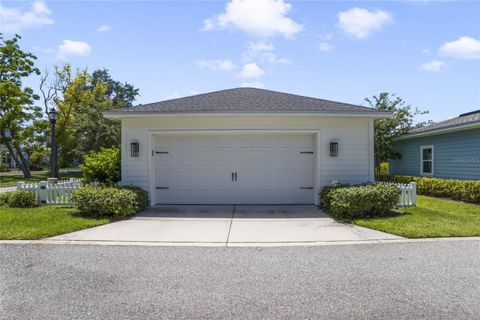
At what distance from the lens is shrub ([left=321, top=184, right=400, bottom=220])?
292 inches

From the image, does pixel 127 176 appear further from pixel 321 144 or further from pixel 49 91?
pixel 49 91

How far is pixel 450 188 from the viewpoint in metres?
11.2

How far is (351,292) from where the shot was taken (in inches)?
139

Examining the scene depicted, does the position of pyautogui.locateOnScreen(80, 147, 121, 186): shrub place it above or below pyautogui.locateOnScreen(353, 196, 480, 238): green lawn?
above

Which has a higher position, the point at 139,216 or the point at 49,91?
the point at 49,91

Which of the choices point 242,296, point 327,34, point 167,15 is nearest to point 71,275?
point 242,296

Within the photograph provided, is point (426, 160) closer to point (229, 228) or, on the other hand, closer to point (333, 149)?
point (333, 149)

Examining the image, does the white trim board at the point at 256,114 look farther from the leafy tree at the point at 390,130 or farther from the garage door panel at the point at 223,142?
the leafy tree at the point at 390,130

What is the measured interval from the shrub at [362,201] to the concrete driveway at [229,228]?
40 centimetres

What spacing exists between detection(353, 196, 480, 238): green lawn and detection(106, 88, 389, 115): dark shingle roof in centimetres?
304

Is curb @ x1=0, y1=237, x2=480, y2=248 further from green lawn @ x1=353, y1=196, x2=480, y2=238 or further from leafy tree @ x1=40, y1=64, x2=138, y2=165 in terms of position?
leafy tree @ x1=40, y1=64, x2=138, y2=165

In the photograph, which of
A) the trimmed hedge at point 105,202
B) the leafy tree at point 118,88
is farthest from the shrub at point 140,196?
the leafy tree at point 118,88

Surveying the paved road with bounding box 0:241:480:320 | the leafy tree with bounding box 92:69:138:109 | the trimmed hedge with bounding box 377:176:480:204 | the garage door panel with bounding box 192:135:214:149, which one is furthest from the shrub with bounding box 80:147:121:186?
the leafy tree with bounding box 92:69:138:109

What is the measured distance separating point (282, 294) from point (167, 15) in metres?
7.75
